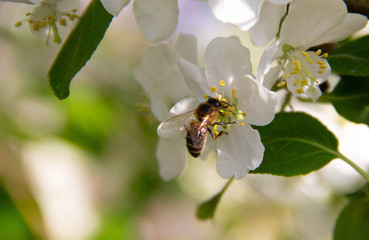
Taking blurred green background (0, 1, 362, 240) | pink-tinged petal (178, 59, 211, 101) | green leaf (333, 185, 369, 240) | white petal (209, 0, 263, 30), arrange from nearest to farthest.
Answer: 1. white petal (209, 0, 263, 30)
2. pink-tinged petal (178, 59, 211, 101)
3. green leaf (333, 185, 369, 240)
4. blurred green background (0, 1, 362, 240)

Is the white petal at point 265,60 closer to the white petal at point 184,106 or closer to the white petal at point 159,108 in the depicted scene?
the white petal at point 184,106

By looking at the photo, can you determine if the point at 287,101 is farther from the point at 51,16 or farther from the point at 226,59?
the point at 51,16

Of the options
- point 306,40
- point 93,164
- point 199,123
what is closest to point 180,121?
point 199,123

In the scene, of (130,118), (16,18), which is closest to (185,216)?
(130,118)

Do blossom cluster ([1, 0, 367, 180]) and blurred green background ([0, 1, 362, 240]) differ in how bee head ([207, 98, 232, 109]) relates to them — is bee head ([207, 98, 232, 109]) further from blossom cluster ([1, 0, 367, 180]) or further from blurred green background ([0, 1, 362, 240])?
blurred green background ([0, 1, 362, 240])

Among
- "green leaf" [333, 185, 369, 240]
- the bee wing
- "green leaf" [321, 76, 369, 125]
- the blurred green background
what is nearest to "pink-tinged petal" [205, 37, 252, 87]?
the bee wing

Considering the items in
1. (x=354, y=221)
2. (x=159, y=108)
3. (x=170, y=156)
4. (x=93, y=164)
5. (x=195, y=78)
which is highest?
(x=195, y=78)
